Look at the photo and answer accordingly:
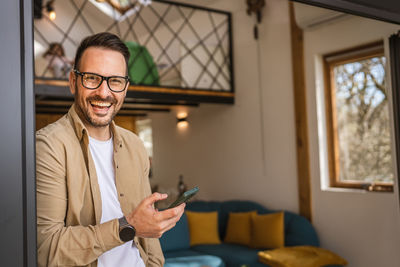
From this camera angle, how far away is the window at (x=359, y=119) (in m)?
3.94

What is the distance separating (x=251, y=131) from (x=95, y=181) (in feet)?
13.1

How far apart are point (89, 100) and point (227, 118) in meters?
4.36

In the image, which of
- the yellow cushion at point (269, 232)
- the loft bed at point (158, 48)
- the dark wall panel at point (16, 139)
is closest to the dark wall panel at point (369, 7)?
the dark wall panel at point (16, 139)

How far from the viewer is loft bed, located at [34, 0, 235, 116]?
4730 millimetres

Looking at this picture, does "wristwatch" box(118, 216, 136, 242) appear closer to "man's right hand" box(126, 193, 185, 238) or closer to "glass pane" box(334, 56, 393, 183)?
"man's right hand" box(126, 193, 185, 238)

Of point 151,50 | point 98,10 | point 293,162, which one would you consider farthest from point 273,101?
point 98,10

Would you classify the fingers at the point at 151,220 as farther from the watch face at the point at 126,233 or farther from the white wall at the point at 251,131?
the white wall at the point at 251,131

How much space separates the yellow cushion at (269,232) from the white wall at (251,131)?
362mm

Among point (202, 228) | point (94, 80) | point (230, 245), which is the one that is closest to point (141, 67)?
point (202, 228)

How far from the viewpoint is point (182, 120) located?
257 inches

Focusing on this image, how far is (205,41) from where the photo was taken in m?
5.48

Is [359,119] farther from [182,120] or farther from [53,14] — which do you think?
[53,14]

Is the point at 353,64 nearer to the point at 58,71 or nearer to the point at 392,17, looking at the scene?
the point at 392,17

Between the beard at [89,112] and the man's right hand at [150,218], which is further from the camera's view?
the beard at [89,112]
